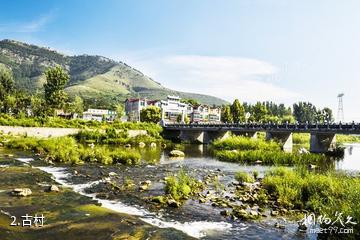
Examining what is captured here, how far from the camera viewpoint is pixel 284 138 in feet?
250

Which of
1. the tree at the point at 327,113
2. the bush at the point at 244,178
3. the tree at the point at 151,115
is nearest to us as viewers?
the bush at the point at 244,178

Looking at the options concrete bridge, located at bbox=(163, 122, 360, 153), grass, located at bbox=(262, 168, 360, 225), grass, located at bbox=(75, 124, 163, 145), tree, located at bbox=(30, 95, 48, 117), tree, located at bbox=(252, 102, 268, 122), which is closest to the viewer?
grass, located at bbox=(262, 168, 360, 225)

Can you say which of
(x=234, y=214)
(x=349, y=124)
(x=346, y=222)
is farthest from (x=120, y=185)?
(x=349, y=124)

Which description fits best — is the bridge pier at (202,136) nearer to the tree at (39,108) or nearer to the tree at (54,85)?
the tree at (54,85)

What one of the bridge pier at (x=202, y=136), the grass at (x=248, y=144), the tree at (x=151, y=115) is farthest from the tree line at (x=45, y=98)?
the grass at (x=248, y=144)

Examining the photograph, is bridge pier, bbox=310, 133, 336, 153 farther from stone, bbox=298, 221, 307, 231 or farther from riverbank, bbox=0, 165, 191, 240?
riverbank, bbox=0, 165, 191, 240

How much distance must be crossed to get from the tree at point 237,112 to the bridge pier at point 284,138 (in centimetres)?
5720

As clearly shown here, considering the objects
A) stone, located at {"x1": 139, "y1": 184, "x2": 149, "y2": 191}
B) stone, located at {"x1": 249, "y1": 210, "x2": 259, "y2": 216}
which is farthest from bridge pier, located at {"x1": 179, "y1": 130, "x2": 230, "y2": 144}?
stone, located at {"x1": 249, "y1": 210, "x2": 259, "y2": 216}

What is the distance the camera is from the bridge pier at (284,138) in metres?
73.8

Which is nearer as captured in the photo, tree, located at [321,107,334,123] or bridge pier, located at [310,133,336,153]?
bridge pier, located at [310,133,336,153]

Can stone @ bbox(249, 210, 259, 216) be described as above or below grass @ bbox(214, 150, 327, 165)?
below

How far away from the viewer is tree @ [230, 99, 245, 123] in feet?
447

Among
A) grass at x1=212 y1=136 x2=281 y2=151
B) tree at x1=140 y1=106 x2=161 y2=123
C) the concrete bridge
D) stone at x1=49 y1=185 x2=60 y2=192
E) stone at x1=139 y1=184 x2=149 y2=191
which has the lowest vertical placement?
stone at x1=139 y1=184 x2=149 y2=191

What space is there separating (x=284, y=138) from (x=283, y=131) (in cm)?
348
